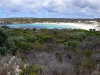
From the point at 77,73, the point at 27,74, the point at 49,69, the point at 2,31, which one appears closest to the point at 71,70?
the point at 77,73

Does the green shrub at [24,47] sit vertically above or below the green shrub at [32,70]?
below

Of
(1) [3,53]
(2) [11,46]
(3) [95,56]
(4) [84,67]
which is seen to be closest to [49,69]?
(4) [84,67]

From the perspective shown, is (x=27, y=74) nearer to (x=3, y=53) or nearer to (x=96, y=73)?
(x=96, y=73)

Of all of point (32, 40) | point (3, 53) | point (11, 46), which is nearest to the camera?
point (3, 53)

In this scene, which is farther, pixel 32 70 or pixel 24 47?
pixel 24 47

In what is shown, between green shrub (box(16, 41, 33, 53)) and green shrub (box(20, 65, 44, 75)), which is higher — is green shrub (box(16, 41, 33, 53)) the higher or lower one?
the lower one

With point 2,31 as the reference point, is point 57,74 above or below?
below

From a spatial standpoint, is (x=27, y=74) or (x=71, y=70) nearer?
(x=27, y=74)

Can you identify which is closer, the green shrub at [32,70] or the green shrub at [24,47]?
the green shrub at [32,70]

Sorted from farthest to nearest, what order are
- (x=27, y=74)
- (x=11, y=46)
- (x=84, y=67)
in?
1. (x=11, y=46)
2. (x=84, y=67)
3. (x=27, y=74)

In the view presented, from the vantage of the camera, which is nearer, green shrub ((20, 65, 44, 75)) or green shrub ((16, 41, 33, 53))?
green shrub ((20, 65, 44, 75))
